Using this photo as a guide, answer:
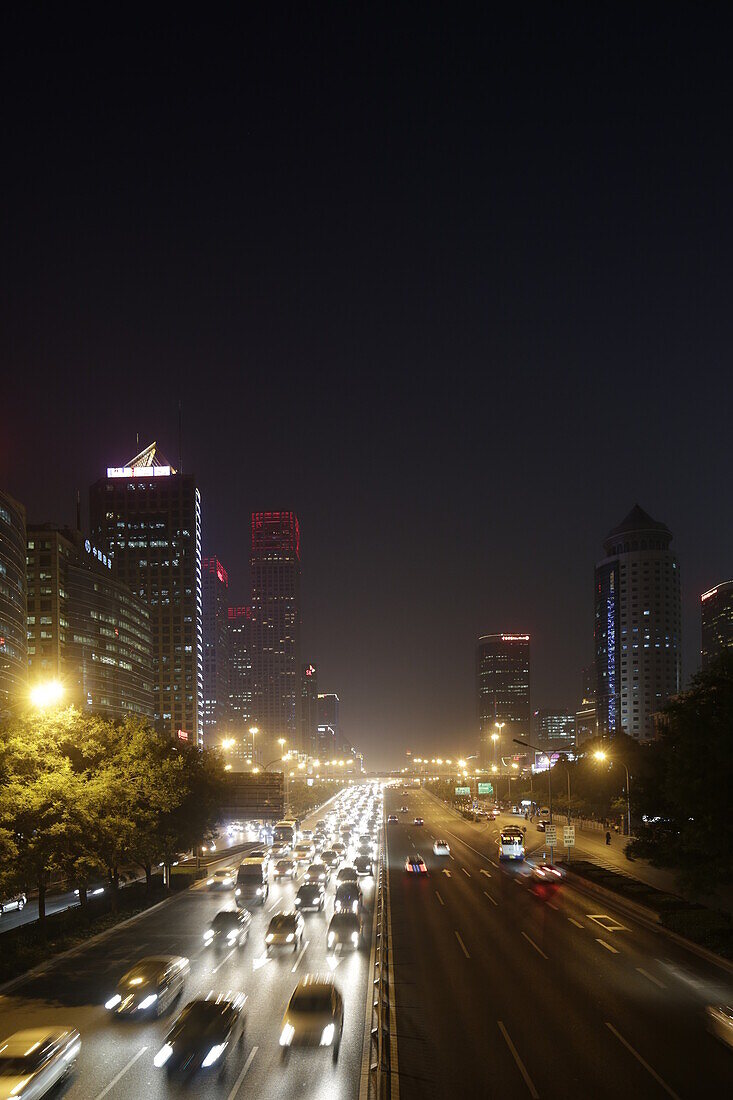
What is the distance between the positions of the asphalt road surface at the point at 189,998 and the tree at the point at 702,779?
1623cm

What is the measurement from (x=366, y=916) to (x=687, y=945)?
1718 cm

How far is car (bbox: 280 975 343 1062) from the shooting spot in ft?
80.2

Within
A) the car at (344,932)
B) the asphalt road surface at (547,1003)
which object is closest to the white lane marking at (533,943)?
the asphalt road surface at (547,1003)

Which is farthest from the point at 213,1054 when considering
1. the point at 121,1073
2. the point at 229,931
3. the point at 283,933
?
the point at 229,931

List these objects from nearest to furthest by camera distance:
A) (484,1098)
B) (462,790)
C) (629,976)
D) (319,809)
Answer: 1. (484,1098)
2. (629,976)
3. (319,809)
4. (462,790)

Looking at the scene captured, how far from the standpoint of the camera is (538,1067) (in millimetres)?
23031

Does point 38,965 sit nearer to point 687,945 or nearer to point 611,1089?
point 611,1089

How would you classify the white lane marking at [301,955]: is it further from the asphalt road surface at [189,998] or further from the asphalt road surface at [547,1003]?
the asphalt road surface at [547,1003]

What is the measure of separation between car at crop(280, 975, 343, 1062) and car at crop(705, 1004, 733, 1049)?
11301 millimetres

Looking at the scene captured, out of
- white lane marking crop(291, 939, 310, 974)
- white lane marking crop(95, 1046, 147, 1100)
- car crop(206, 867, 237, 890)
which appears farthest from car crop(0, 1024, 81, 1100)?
car crop(206, 867, 237, 890)

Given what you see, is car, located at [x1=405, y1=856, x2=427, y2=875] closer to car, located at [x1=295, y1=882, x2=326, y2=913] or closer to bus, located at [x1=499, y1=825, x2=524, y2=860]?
bus, located at [x1=499, y1=825, x2=524, y2=860]

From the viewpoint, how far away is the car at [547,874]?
59.2 meters

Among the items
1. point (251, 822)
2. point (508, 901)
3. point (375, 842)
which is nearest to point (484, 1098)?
point (508, 901)

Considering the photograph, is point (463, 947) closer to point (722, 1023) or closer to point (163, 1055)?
point (722, 1023)
